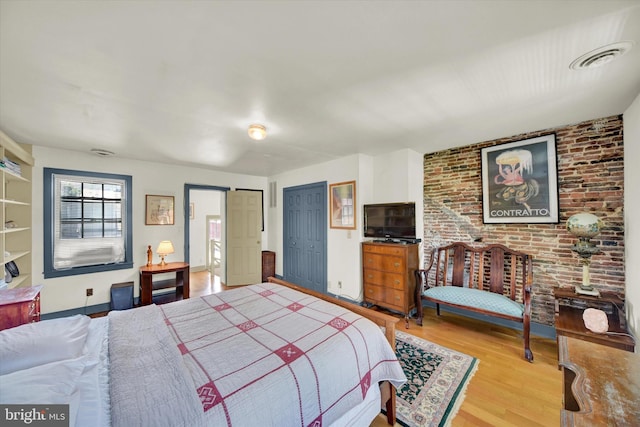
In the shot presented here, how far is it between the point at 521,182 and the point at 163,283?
561cm

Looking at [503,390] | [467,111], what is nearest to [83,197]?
[467,111]

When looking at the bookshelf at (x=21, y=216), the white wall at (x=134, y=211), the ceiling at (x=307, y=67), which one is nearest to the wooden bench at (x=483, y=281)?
the ceiling at (x=307, y=67)

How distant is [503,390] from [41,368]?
9.51 ft

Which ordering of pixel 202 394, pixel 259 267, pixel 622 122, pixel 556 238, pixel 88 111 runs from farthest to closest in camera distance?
pixel 259 267, pixel 556 238, pixel 622 122, pixel 88 111, pixel 202 394

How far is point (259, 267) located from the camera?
17.1 ft

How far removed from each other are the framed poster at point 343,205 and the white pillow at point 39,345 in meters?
3.17

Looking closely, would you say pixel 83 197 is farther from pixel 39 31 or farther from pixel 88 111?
pixel 39 31

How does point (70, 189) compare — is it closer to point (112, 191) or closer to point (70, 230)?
point (112, 191)

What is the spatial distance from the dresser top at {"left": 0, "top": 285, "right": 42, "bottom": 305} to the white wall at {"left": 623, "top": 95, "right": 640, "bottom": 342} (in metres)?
5.05

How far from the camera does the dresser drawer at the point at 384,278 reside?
3.30 m

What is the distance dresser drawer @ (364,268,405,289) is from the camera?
3299 mm

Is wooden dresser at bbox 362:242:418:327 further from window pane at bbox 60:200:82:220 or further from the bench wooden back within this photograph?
window pane at bbox 60:200:82:220

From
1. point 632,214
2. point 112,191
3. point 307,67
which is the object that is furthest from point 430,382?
point 112,191

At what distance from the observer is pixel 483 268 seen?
10.6 ft
